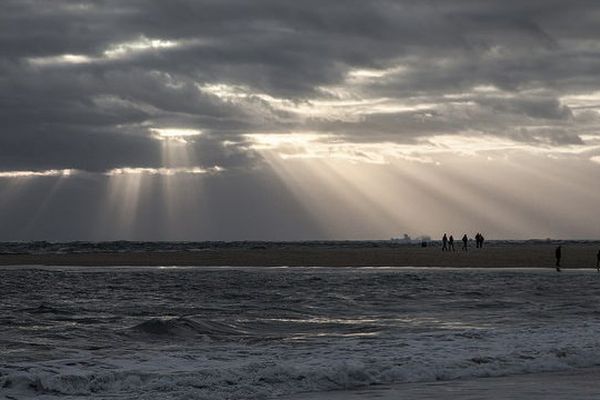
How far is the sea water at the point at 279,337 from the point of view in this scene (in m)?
16.2

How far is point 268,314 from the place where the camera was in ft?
96.9

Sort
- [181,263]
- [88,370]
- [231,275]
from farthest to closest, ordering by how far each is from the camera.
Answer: [181,263] → [231,275] → [88,370]

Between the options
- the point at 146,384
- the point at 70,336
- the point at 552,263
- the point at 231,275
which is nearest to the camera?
the point at 146,384

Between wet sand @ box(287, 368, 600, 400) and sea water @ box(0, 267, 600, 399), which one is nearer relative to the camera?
wet sand @ box(287, 368, 600, 400)

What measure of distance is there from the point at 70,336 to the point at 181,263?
53342 mm

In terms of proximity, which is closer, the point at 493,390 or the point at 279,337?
the point at 493,390

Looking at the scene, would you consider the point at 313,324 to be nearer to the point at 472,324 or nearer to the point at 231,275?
the point at 472,324

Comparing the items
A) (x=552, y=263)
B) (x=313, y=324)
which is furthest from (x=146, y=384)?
(x=552, y=263)

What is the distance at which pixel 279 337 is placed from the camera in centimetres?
2353

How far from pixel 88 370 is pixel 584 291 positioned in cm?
2740

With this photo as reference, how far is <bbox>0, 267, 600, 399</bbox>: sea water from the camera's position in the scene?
53.2ft

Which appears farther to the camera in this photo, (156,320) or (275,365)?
(156,320)

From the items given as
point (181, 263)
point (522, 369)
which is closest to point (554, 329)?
point (522, 369)

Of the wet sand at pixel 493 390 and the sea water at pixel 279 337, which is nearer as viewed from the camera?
the wet sand at pixel 493 390
